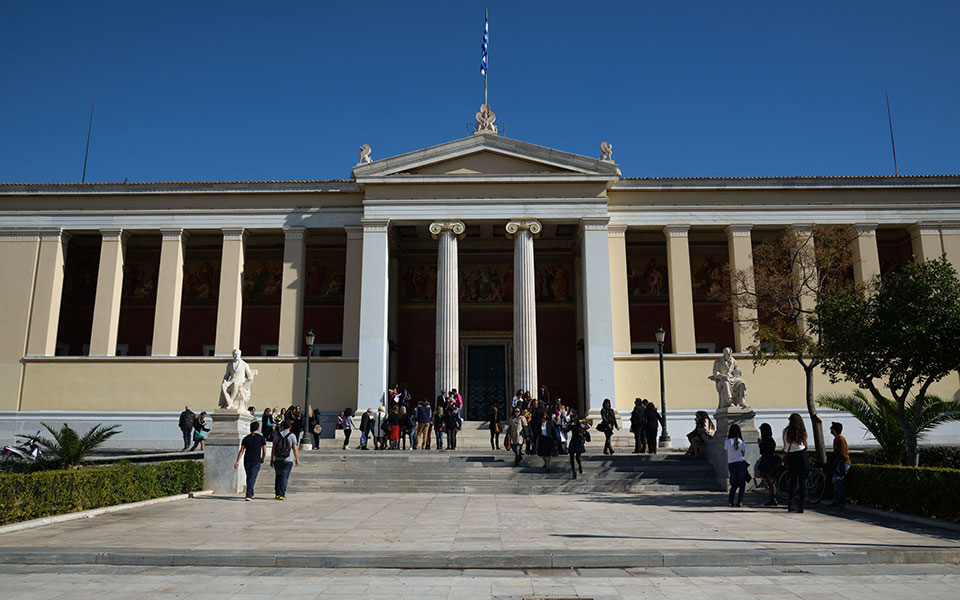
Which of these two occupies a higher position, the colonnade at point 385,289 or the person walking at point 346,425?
the colonnade at point 385,289

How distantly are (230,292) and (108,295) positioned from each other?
4588mm

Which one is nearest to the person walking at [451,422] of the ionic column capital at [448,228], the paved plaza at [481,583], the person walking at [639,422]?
the person walking at [639,422]

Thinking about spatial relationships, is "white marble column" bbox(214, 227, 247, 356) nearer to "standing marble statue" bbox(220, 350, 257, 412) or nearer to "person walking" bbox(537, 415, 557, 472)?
"standing marble statue" bbox(220, 350, 257, 412)

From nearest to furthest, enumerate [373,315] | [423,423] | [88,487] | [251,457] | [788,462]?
[88,487]
[788,462]
[251,457]
[423,423]
[373,315]

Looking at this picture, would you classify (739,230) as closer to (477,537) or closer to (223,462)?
(223,462)

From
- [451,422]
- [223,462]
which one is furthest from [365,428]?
[223,462]

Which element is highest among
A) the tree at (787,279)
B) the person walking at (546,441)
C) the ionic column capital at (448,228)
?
the ionic column capital at (448,228)

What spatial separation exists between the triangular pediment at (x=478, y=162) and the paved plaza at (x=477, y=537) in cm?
1499

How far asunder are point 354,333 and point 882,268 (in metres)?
21.3

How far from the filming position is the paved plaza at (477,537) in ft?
25.6

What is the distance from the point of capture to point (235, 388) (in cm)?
1631

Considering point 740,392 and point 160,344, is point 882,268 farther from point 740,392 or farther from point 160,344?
point 160,344

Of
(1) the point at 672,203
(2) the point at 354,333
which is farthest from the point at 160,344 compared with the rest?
(1) the point at 672,203

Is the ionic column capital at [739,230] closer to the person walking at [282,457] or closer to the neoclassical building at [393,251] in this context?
the neoclassical building at [393,251]
